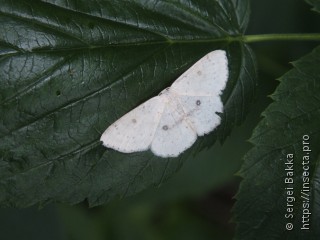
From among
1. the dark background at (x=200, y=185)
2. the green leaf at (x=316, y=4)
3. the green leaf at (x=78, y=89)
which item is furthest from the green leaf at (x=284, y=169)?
the dark background at (x=200, y=185)

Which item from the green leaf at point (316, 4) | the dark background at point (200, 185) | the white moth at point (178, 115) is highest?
the green leaf at point (316, 4)

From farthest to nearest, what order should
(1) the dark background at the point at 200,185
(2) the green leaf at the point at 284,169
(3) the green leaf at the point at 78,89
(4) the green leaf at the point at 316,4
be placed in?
(1) the dark background at the point at 200,185
(4) the green leaf at the point at 316,4
(2) the green leaf at the point at 284,169
(3) the green leaf at the point at 78,89

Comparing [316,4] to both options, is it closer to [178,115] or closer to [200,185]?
[178,115]

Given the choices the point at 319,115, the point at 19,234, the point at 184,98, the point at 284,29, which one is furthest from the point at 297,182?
the point at 19,234

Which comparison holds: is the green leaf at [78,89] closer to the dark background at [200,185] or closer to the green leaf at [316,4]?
the green leaf at [316,4]

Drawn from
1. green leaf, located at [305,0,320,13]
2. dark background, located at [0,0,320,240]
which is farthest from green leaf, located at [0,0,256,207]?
dark background, located at [0,0,320,240]

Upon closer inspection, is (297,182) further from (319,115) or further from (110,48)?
(110,48)

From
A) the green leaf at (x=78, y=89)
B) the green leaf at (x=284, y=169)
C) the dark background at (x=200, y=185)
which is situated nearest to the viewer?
the green leaf at (x=78, y=89)
